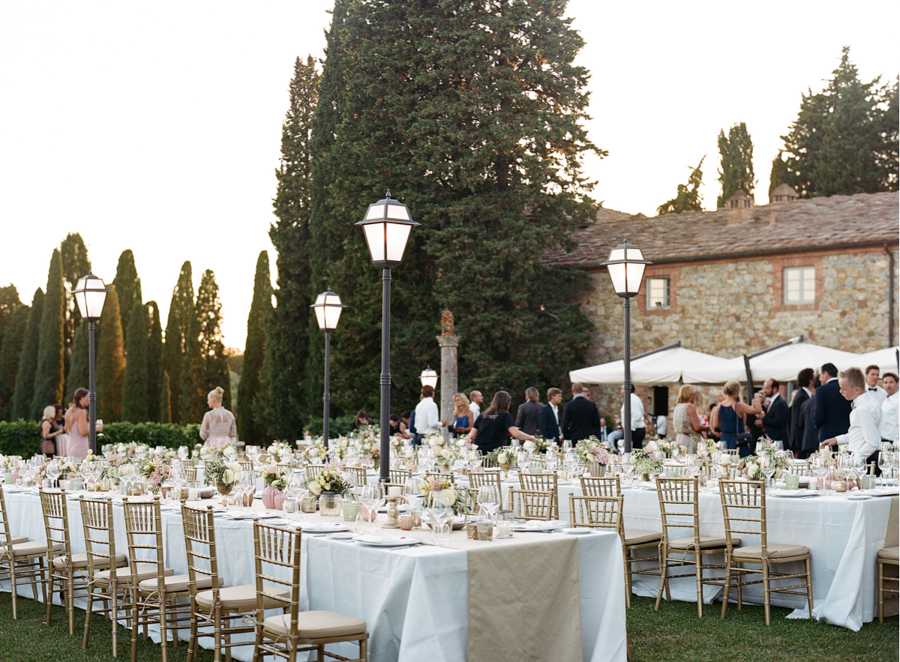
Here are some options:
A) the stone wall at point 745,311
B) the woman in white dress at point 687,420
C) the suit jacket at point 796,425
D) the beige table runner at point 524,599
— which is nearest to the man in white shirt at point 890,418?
the suit jacket at point 796,425

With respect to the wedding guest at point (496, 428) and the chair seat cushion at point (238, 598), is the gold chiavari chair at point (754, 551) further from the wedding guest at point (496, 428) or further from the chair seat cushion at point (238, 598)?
the wedding guest at point (496, 428)

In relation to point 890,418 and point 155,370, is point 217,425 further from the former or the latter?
point 155,370

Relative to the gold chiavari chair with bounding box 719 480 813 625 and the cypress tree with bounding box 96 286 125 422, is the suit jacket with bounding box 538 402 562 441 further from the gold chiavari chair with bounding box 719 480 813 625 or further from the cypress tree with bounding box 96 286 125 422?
the cypress tree with bounding box 96 286 125 422

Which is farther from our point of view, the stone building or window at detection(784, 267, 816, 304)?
window at detection(784, 267, 816, 304)

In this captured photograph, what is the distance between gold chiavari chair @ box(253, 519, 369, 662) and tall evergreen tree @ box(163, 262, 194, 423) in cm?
3051

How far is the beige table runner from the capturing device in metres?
5.12

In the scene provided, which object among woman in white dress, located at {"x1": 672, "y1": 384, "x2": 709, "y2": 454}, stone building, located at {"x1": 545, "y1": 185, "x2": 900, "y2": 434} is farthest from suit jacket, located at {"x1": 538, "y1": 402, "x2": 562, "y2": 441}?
stone building, located at {"x1": 545, "y1": 185, "x2": 900, "y2": 434}

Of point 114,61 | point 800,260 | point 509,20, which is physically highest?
point 509,20

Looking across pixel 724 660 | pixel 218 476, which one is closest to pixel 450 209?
pixel 218 476

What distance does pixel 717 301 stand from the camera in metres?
24.0

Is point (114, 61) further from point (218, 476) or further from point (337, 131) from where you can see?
point (337, 131)

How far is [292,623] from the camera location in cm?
495

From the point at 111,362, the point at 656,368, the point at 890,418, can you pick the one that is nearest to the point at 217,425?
the point at 656,368

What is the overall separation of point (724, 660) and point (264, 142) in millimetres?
26400
